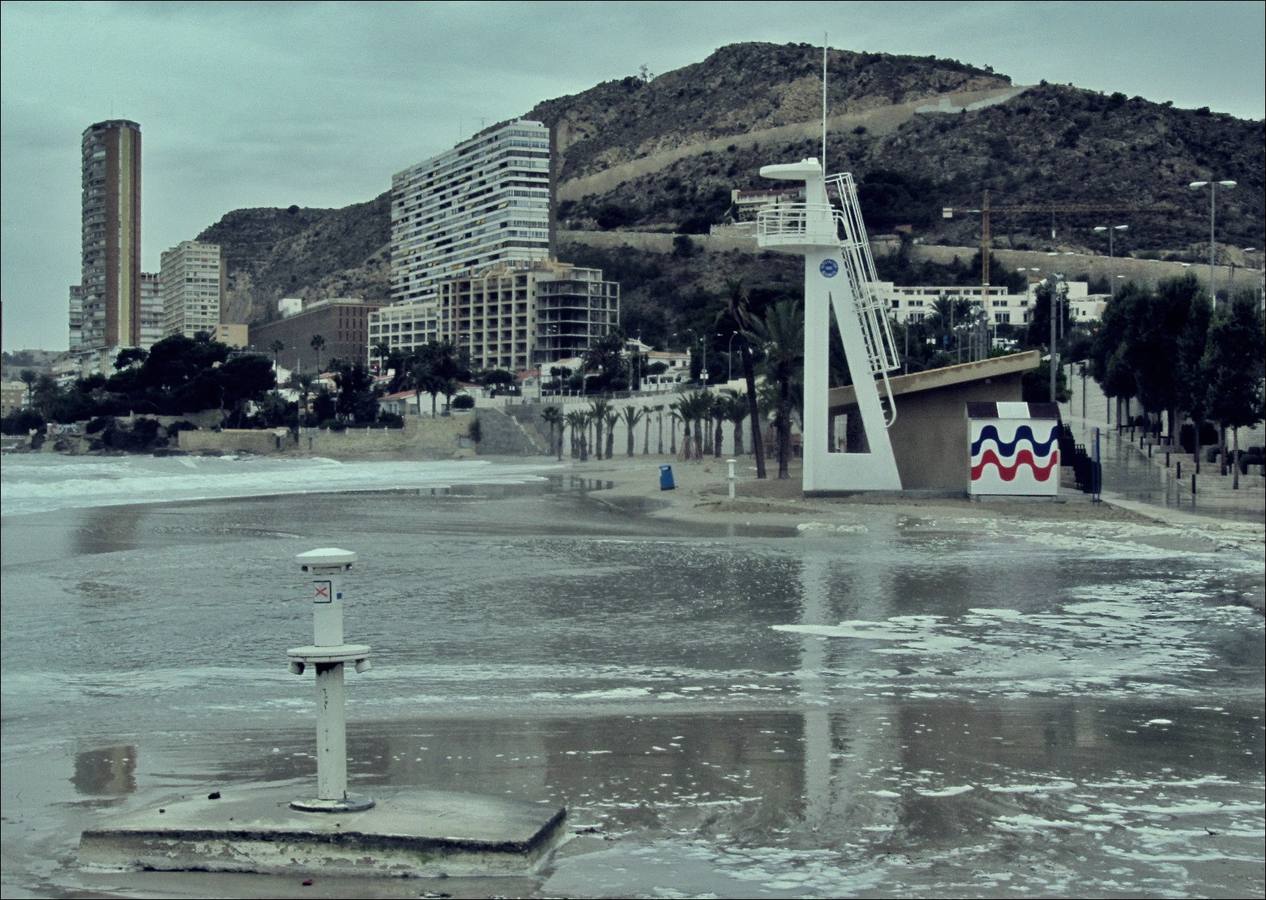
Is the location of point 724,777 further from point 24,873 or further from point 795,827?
point 24,873

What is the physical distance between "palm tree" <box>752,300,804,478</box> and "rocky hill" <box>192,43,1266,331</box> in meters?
92.5

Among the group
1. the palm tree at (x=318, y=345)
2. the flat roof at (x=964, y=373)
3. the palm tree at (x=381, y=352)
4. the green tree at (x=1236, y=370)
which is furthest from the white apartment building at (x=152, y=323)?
the palm tree at (x=318, y=345)

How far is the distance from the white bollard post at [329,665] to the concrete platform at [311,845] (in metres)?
0.12

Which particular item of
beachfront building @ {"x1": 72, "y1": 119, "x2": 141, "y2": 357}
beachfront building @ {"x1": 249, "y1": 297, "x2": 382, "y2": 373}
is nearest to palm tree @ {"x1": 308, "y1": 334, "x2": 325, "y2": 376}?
beachfront building @ {"x1": 249, "y1": 297, "x2": 382, "y2": 373}

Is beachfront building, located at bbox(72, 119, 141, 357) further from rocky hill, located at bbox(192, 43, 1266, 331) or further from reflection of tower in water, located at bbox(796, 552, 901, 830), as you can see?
rocky hill, located at bbox(192, 43, 1266, 331)

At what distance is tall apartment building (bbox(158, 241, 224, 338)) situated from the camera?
75.9 meters

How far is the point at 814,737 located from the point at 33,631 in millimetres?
4952

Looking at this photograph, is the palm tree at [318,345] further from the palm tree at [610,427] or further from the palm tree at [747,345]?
the palm tree at [747,345]

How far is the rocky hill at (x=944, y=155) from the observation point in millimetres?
141375

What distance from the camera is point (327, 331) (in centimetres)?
17475

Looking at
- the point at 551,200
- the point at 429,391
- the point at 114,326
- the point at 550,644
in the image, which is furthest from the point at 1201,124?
the point at 550,644

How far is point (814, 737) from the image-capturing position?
935 centimetres

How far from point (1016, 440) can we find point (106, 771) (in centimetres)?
2825

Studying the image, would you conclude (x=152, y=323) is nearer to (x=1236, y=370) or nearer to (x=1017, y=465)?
(x=1017, y=465)
